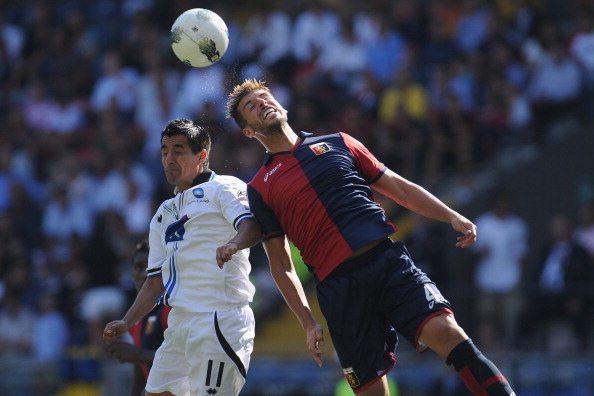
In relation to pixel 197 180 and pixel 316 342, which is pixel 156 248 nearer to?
pixel 197 180

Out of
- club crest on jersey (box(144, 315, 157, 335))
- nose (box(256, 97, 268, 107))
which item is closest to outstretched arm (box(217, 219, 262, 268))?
nose (box(256, 97, 268, 107))

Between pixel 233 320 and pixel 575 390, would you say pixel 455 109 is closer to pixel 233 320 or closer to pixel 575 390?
pixel 575 390

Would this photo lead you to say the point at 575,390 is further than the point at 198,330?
Yes

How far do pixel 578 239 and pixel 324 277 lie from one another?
721cm

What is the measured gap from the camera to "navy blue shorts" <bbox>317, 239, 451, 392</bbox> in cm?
772

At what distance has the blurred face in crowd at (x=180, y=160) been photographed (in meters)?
8.24

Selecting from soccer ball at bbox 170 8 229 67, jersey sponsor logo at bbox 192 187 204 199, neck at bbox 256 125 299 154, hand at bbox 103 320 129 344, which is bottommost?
hand at bbox 103 320 129 344

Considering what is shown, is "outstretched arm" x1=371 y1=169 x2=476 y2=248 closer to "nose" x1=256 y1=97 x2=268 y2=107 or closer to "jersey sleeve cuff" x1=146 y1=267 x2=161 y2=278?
"nose" x1=256 y1=97 x2=268 y2=107

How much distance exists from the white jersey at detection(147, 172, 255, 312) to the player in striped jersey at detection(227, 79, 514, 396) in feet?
0.58

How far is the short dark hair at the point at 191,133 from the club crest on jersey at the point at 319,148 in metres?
0.75

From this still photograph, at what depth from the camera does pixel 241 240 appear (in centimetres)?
764

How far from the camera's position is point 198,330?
7883 millimetres

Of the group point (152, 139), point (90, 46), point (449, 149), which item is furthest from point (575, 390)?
point (90, 46)

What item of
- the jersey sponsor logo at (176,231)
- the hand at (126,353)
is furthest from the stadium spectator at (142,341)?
the jersey sponsor logo at (176,231)
